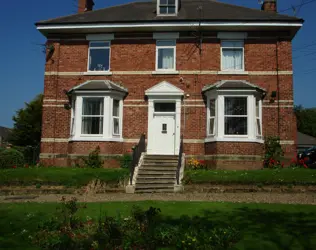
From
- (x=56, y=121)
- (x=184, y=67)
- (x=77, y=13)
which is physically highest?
(x=77, y=13)

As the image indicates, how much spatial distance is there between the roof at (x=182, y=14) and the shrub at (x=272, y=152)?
19.6 ft

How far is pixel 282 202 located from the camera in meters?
9.84

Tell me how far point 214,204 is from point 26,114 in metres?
29.5

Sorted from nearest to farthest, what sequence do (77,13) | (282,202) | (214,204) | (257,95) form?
(214,204) → (282,202) → (257,95) → (77,13)

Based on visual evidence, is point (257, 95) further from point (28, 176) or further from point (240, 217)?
point (28, 176)

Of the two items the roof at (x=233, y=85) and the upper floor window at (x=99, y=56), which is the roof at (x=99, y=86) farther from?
the roof at (x=233, y=85)

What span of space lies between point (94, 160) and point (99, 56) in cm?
572

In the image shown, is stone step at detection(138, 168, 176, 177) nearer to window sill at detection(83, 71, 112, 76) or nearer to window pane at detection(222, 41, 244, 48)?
window sill at detection(83, 71, 112, 76)

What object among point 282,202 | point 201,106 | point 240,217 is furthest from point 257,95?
point 240,217

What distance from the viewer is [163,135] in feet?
55.6

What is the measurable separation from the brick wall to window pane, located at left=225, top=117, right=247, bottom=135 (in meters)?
1.13

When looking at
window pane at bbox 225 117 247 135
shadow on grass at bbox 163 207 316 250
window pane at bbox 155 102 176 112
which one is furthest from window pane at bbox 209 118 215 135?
shadow on grass at bbox 163 207 316 250

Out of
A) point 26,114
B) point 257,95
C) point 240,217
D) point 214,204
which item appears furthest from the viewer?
point 26,114

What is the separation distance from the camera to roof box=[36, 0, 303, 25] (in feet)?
55.3
